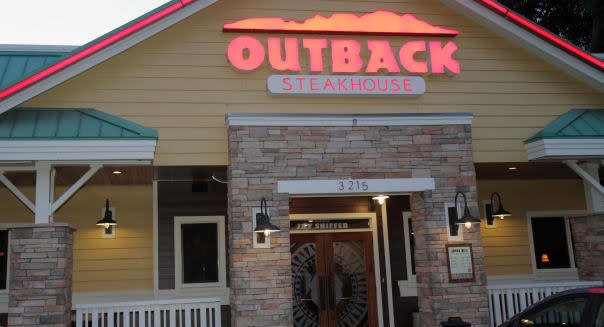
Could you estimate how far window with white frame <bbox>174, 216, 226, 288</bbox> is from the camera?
38.0ft

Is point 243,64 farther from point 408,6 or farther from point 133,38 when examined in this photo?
point 408,6

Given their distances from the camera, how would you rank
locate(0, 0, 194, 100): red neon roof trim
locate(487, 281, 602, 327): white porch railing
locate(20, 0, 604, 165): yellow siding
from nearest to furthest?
locate(0, 0, 194, 100): red neon roof trim, locate(20, 0, 604, 165): yellow siding, locate(487, 281, 602, 327): white porch railing

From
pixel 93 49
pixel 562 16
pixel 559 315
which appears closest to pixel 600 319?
pixel 559 315

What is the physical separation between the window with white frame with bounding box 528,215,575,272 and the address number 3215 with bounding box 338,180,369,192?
5476 millimetres

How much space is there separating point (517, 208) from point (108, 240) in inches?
346

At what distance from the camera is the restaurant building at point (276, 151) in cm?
898

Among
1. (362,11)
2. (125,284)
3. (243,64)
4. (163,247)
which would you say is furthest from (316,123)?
(125,284)

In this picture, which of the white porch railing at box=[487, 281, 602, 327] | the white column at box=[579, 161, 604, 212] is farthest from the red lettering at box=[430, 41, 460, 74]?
the white porch railing at box=[487, 281, 602, 327]

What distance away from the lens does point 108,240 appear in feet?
38.0

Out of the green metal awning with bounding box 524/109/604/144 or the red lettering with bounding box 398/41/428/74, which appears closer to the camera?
the green metal awning with bounding box 524/109/604/144

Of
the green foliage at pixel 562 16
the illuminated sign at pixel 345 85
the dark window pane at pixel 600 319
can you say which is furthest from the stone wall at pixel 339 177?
the green foliage at pixel 562 16

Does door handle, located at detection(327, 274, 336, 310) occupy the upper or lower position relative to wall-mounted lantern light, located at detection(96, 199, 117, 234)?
lower

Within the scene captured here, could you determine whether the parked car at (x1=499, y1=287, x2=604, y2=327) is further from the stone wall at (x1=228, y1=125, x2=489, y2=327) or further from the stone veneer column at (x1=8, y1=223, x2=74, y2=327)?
the stone veneer column at (x1=8, y1=223, x2=74, y2=327)

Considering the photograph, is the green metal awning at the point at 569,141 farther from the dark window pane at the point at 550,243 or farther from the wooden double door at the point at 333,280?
the wooden double door at the point at 333,280
